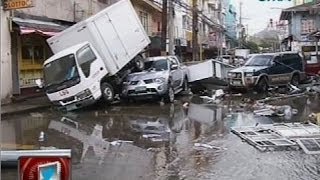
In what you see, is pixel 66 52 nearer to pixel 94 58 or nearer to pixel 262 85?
pixel 94 58

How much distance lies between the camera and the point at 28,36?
23516 mm

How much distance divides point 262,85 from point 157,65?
5632mm

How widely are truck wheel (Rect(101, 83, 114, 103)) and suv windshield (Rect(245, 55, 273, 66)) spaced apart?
342 inches

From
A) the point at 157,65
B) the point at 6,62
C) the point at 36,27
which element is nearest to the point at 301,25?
the point at 157,65

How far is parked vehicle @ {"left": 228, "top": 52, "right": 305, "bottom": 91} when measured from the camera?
24.8 meters

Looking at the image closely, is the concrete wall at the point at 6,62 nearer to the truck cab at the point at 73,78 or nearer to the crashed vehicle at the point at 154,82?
the truck cab at the point at 73,78

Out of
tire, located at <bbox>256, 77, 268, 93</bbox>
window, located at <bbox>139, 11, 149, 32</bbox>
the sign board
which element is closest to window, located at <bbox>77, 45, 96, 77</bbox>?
the sign board

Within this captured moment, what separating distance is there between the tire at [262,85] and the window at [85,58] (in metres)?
9.10

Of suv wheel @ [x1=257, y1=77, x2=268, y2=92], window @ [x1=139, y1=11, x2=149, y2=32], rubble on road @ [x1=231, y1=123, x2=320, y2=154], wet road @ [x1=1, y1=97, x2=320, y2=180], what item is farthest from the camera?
window @ [x1=139, y1=11, x2=149, y2=32]

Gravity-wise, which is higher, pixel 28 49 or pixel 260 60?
pixel 28 49

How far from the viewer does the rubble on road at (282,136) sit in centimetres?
1037

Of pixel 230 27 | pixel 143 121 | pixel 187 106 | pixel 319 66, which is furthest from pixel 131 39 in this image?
pixel 230 27

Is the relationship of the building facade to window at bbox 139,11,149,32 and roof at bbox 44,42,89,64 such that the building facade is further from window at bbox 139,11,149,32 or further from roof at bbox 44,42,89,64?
roof at bbox 44,42,89,64

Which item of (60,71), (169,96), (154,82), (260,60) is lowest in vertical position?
(169,96)
